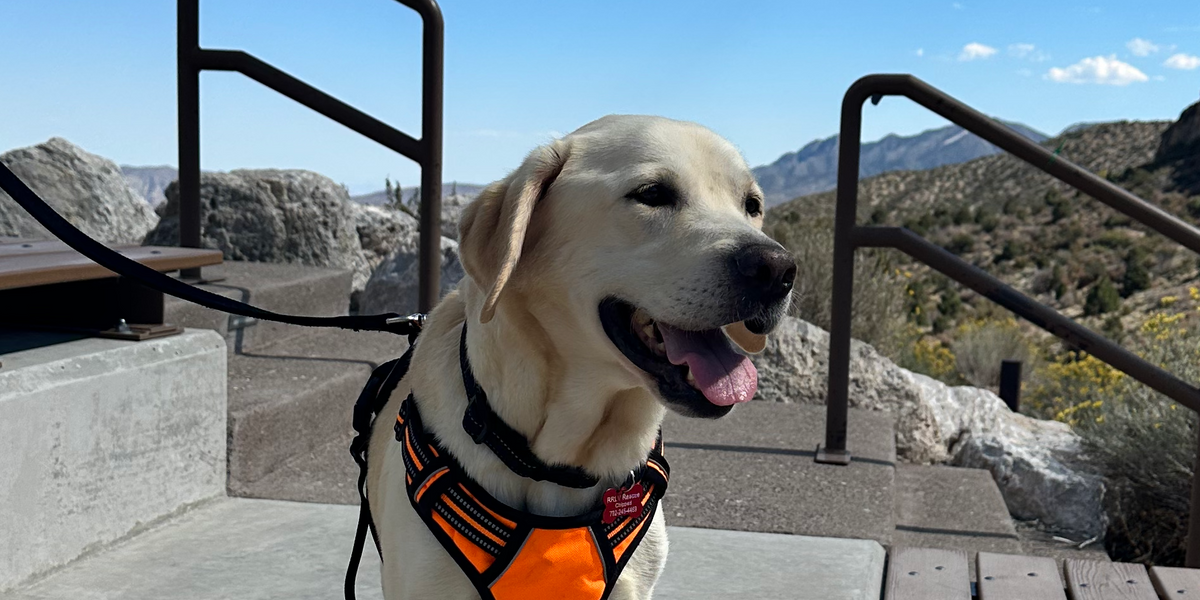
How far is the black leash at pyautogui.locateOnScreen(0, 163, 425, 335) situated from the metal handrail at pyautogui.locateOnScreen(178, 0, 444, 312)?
1780 millimetres

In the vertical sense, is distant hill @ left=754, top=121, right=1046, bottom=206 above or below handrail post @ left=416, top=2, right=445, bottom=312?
above

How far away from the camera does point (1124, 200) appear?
4062 mm

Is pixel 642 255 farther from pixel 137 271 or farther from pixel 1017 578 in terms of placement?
pixel 1017 578

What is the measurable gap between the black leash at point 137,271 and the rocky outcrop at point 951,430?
2.96 meters

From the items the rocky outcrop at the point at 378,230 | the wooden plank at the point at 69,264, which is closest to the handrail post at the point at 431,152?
the wooden plank at the point at 69,264

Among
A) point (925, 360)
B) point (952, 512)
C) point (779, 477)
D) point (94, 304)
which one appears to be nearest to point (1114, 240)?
point (925, 360)

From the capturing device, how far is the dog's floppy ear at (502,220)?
204 centimetres

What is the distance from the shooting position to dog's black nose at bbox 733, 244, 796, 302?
198 cm

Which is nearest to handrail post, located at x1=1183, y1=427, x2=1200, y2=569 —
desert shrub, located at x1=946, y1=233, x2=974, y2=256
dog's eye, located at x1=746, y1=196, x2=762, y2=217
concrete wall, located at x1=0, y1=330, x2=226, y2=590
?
dog's eye, located at x1=746, y1=196, x2=762, y2=217

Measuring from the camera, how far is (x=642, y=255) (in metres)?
2.09

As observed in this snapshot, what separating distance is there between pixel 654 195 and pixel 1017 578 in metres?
1.97

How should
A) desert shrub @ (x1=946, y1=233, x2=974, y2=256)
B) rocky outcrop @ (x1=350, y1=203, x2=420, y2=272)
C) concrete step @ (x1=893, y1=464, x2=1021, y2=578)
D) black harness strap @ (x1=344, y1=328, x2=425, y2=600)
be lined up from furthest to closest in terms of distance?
1. desert shrub @ (x1=946, y1=233, x2=974, y2=256)
2. rocky outcrop @ (x1=350, y1=203, x2=420, y2=272)
3. concrete step @ (x1=893, y1=464, x2=1021, y2=578)
4. black harness strap @ (x1=344, y1=328, x2=425, y2=600)

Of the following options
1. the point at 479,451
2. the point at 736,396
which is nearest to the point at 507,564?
the point at 479,451

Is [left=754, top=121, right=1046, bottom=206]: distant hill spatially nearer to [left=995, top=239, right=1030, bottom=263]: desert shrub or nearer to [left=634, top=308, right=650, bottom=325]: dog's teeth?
[left=995, top=239, right=1030, bottom=263]: desert shrub
